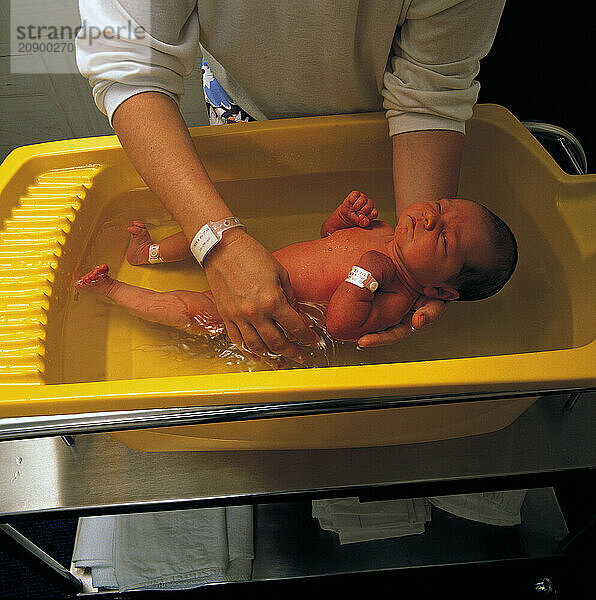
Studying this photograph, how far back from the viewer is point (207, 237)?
2.42 ft

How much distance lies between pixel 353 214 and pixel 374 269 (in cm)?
12

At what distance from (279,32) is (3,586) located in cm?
Answer: 112

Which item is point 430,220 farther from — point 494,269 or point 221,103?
point 221,103

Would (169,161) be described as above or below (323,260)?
above

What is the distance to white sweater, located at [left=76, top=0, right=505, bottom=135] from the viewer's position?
744mm

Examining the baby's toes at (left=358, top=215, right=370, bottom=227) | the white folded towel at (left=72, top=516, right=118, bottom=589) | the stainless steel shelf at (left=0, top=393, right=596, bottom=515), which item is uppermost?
the baby's toes at (left=358, top=215, right=370, bottom=227)

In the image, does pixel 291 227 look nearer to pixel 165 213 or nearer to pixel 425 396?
pixel 165 213

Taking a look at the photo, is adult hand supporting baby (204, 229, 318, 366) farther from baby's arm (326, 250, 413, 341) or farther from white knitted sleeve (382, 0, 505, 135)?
white knitted sleeve (382, 0, 505, 135)

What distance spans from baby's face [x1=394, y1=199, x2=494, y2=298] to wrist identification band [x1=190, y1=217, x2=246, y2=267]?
26 cm

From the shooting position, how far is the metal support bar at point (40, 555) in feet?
2.79

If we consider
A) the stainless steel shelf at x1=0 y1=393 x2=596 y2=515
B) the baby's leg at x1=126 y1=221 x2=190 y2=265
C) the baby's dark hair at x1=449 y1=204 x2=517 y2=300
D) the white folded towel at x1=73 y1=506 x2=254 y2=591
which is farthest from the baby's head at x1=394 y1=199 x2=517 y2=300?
the white folded towel at x1=73 y1=506 x2=254 y2=591

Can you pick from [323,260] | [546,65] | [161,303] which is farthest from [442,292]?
[546,65]

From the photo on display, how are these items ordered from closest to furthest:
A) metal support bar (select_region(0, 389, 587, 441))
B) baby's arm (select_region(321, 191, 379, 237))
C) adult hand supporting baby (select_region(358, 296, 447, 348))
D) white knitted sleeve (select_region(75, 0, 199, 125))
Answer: metal support bar (select_region(0, 389, 587, 441)), white knitted sleeve (select_region(75, 0, 199, 125)), adult hand supporting baby (select_region(358, 296, 447, 348)), baby's arm (select_region(321, 191, 379, 237))

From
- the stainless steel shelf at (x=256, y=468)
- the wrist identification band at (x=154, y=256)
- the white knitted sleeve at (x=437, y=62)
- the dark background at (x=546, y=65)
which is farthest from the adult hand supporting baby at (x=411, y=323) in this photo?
the dark background at (x=546, y=65)
